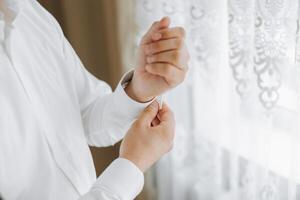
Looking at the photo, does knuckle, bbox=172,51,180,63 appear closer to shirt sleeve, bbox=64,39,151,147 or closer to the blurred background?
shirt sleeve, bbox=64,39,151,147

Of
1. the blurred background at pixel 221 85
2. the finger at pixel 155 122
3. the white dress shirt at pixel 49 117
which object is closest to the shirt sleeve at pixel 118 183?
the white dress shirt at pixel 49 117

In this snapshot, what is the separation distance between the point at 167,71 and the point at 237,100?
49 cm

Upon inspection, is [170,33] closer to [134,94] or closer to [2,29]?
[134,94]

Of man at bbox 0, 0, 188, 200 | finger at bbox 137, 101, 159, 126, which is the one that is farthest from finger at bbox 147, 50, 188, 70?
finger at bbox 137, 101, 159, 126

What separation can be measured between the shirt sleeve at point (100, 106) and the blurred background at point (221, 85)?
35 cm

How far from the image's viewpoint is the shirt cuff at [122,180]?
83cm

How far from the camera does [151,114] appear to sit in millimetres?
948

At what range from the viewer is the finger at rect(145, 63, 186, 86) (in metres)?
0.88

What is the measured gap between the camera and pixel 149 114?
95cm

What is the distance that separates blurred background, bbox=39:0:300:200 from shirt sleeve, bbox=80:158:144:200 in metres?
0.49

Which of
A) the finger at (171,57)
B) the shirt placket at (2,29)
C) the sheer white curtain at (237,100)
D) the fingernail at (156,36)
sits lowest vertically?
the sheer white curtain at (237,100)

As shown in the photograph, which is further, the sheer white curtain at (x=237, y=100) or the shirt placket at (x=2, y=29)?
the sheer white curtain at (x=237, y=100)

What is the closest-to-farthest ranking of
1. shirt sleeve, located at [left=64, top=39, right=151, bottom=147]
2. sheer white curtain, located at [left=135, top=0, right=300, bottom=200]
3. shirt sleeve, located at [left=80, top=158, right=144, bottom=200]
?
shirt sleeve, located at [left=80, top=158, right=144, bottom=200] → shirt sleeve, located at [left=64, top=39, right=151, bottom=147] → sheer white curtain, located at [left=135, top=0, right=300, bottom=200]

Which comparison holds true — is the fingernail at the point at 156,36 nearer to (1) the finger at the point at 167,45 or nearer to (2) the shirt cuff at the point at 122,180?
(1) the finger at the point at 167,45
